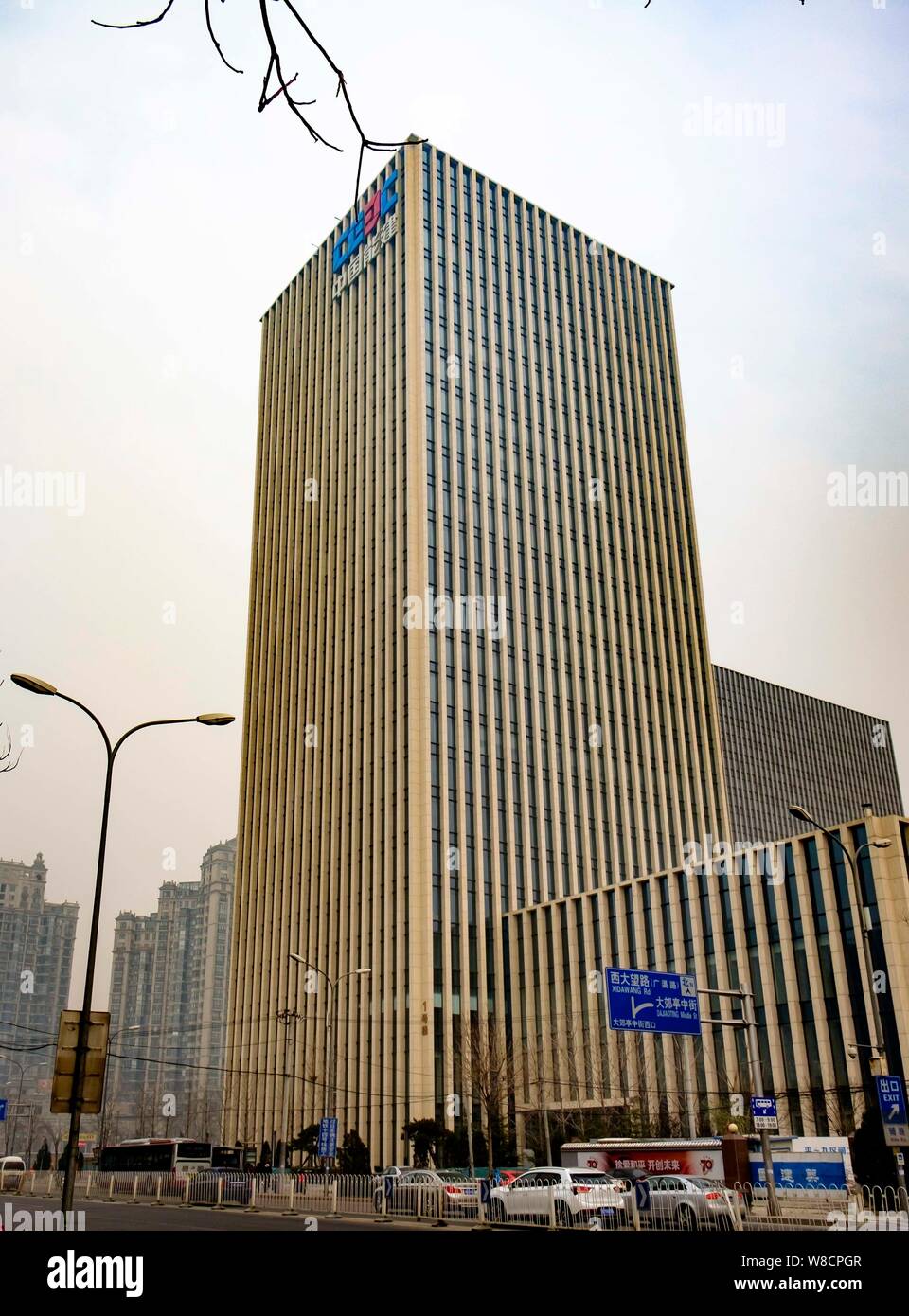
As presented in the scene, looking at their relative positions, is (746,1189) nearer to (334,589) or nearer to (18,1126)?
(334,589)

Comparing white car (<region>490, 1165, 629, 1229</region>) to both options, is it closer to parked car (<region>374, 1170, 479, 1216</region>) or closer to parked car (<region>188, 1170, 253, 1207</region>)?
parked car (<region>374, 1170, 479, 1216</region>)

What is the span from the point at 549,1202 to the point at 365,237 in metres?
69.1

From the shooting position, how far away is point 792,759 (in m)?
130

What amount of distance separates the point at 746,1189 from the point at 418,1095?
93.5 feet

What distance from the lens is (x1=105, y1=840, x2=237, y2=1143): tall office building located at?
352ft

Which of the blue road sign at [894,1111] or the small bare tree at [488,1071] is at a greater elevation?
the small bare tree at [488,1071]

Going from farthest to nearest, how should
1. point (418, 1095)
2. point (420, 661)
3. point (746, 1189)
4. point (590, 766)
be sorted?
point (590, 766), point (420, 661), point (418, 1095), point (746, 1189)

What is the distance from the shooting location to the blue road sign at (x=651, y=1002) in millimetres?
28562

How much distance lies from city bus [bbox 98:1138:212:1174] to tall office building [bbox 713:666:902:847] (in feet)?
254

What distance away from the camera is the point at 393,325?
71.3 m

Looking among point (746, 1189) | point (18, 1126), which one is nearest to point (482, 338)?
point (746, 1189)

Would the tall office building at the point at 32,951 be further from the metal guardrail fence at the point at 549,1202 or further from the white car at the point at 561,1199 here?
the white car at the point at 561,1199

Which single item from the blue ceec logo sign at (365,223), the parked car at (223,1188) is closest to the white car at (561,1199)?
the parked car at (223,1188)

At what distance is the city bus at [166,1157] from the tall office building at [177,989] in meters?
52.1
